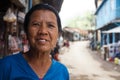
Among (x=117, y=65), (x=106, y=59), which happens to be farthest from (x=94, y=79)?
(x=106, y=59)

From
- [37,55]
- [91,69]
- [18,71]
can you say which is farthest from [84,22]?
[18,71]

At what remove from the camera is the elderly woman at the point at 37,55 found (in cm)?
175

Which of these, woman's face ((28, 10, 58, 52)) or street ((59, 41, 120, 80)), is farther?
street ((59, 41, 120, 80))

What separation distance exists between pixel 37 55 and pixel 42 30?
0.16 metres

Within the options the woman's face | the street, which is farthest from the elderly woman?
the street

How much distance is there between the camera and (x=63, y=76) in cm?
190

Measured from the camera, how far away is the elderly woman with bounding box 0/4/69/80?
1.75 meters

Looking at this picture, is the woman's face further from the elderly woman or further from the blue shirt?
the blue shirt

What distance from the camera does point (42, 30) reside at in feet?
5.82

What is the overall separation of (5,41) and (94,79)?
A: 644 cm

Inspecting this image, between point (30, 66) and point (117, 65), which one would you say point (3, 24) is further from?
point (117, 65)

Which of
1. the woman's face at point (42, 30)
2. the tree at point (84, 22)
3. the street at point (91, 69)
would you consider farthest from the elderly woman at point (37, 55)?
the tree at point (84, 22)

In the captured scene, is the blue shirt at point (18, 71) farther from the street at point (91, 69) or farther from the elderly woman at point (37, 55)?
the street at point (91, 69)

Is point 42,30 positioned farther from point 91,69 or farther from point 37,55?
point 91,69
